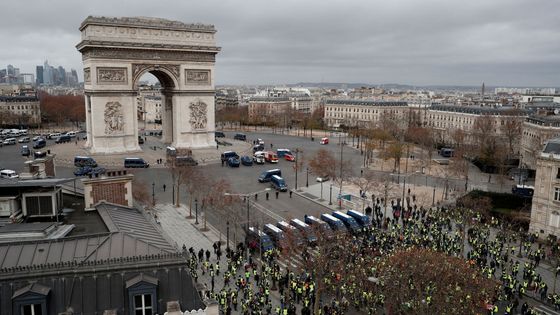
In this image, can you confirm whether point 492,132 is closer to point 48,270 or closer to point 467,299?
point 467,299

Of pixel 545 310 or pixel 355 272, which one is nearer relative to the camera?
pixel 355 272

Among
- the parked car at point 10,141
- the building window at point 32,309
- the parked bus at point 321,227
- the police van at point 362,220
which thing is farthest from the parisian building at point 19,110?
the building window at point 32,309

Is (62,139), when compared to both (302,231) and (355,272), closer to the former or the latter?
(302,231)

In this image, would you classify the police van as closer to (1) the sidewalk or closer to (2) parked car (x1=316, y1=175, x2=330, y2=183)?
(1) the sidewalk

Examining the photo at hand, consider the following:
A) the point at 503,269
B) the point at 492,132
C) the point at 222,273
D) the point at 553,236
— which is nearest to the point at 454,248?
the point at 503,269

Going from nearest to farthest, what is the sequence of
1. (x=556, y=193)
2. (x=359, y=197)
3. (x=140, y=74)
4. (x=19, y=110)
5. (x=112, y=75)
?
(x=556, y=193), (x=359, y=197), (x=112, y=75), (x=140, y=74), (x=19, y=110)

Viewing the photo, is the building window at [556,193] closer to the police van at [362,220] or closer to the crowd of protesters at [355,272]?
the crowd of protesters at [355,272]

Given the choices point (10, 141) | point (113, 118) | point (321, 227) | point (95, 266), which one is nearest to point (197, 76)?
point (113, 118)
